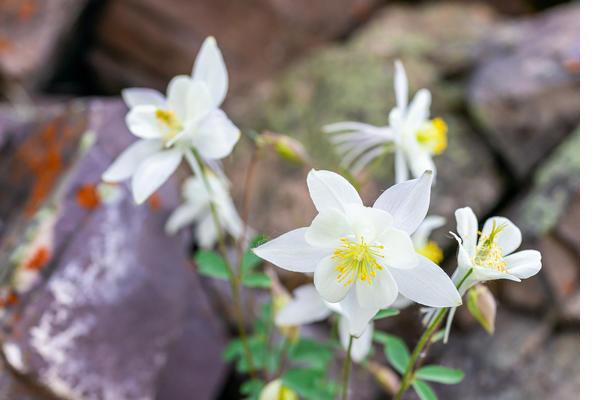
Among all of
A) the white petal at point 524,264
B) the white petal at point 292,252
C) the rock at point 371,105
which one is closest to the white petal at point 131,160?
the white petal at point 292,252

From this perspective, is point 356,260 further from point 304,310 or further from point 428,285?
point 304,310

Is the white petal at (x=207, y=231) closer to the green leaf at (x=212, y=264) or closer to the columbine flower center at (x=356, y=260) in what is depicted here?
the green leaf at (x=212, y=264)

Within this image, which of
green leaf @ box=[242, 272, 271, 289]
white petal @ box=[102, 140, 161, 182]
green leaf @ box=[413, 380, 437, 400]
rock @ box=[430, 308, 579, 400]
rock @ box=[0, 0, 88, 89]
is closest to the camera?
green leaf @ box=[413, 380, 437, 400]

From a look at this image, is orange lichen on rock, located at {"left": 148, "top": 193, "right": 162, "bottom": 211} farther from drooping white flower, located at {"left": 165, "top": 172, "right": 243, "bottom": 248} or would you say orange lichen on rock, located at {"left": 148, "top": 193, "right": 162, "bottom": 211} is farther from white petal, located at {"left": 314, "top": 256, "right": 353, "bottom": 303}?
white petal, located at {"left": 314, "top": 256, "right": 353, "bottom": 303}

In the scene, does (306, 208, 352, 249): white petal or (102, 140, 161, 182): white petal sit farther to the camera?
(102, 140, 161, 182): white petal

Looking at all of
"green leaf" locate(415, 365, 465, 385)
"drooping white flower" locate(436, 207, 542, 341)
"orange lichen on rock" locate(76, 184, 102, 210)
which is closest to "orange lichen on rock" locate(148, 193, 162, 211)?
"orange lichen on rock" locate(76, 184, 102, 210)

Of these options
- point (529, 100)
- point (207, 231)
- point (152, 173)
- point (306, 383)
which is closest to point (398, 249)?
point (152, 173)

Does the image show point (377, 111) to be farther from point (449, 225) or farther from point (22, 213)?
point (22, 213)
